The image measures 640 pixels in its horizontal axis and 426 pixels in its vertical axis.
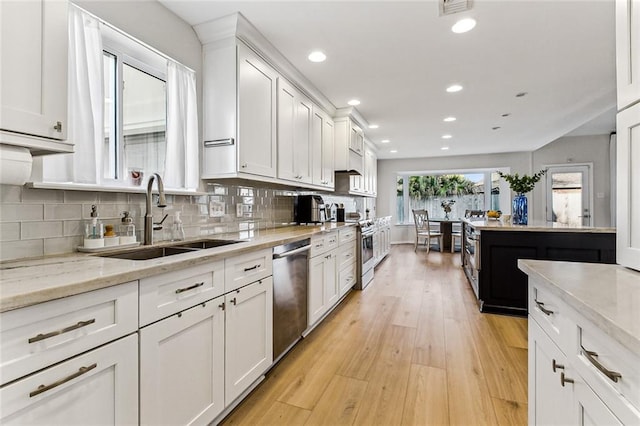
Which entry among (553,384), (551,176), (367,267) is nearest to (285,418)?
(553,384)

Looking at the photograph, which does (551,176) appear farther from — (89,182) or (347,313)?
(89,182)

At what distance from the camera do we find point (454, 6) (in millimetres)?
1989

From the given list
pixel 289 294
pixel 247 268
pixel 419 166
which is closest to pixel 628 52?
pixel 247 268

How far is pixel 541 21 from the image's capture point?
7.19 feet

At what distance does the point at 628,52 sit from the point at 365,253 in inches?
135

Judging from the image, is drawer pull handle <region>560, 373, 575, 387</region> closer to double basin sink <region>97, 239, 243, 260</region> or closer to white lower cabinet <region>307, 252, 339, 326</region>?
double basin sink <region>97, 239, 243, 260</region>

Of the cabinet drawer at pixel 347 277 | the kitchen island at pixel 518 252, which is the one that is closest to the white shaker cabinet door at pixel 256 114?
the cabinet drawer at pixel 347 277

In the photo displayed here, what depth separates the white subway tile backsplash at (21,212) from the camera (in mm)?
1237

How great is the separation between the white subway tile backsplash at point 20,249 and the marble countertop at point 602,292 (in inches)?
78.0

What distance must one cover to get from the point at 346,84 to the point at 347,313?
8.10 ft

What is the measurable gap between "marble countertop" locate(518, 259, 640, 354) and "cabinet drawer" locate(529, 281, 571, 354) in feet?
0.18

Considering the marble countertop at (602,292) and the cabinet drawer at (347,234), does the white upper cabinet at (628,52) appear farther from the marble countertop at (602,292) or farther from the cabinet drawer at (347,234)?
the cabinet drawer at (347,234)

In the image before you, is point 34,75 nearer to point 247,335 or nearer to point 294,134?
point 247,335

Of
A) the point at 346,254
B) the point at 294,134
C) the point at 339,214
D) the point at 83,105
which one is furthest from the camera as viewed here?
the point at 339,214
